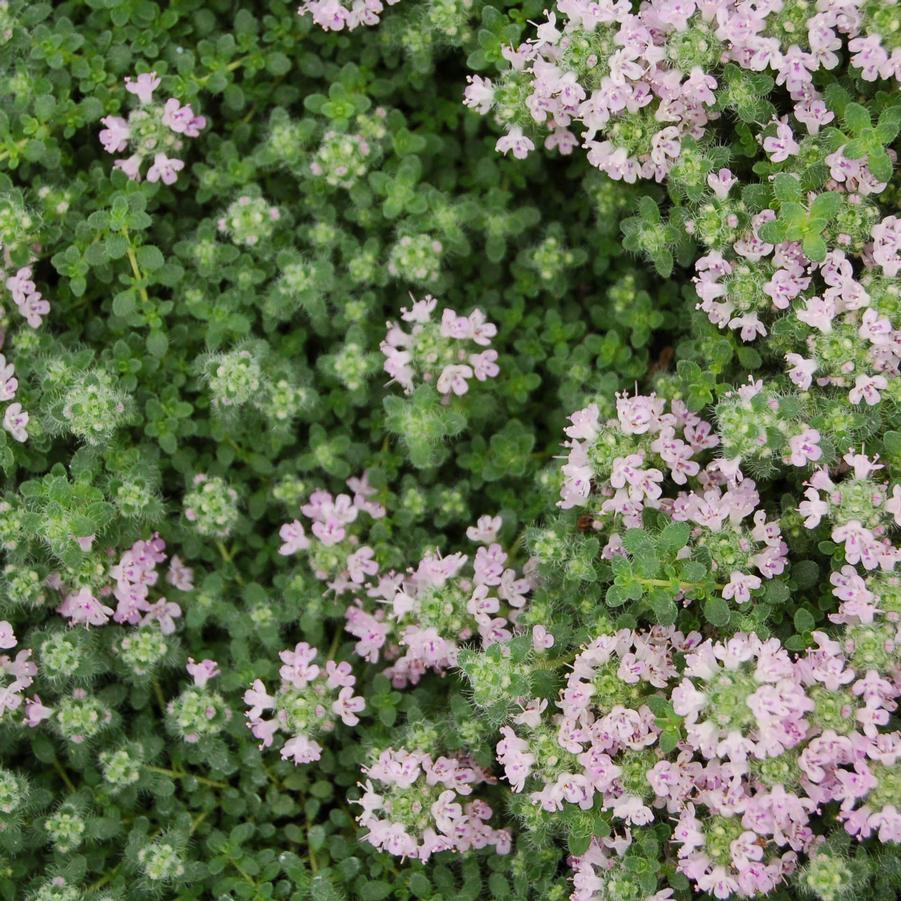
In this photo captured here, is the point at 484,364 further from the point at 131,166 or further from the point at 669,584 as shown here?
the point at 131,166

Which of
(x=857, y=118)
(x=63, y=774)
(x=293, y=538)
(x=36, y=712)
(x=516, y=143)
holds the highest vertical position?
(x=857, y=118)

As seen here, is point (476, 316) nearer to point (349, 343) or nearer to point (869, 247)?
point (349, 343)

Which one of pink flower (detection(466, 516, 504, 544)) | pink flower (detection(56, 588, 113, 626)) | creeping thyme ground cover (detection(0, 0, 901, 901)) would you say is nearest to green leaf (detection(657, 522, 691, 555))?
creeping thyme ground cover (detection(0, 0, 901, 901))

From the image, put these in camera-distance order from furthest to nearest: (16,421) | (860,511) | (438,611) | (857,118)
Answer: (16,421) → (438,611) → (857,118) → (860,511)

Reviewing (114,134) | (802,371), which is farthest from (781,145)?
(114,134)

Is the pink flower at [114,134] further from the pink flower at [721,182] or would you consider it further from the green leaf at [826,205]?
the green leaf at [826,205]

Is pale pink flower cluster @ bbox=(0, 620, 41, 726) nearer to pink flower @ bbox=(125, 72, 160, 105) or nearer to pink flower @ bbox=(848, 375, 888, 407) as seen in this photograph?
pink flower @ bbox=(125, 72, 160, 105)
